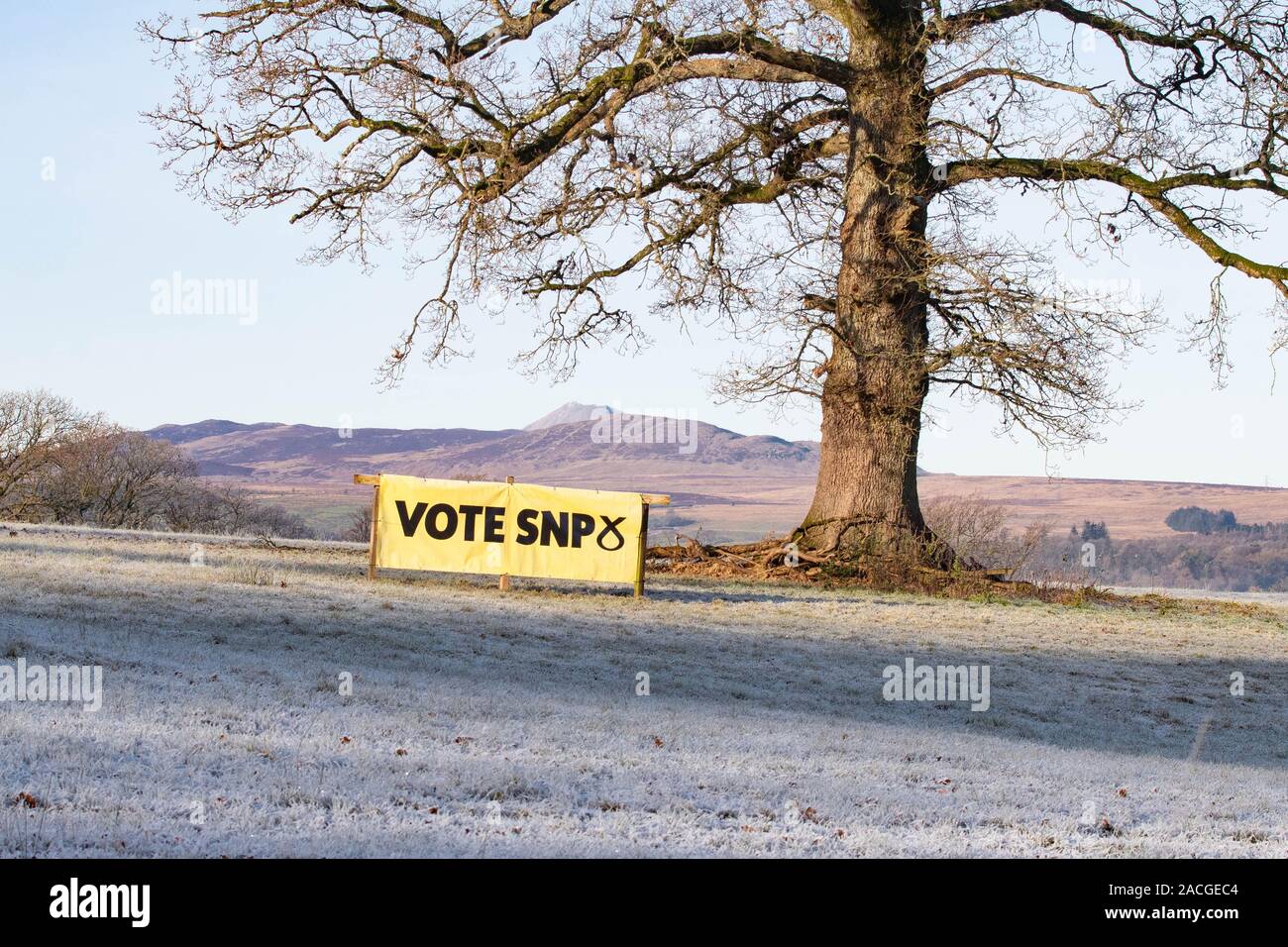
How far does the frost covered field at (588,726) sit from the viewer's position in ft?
21.7

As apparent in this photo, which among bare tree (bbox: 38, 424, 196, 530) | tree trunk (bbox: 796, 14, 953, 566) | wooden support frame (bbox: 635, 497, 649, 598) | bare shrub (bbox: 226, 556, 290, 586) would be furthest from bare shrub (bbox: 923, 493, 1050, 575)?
bare tree (bbox: 38, 424, 196, 530)

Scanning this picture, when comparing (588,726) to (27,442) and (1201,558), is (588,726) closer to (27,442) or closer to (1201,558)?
(27,442)

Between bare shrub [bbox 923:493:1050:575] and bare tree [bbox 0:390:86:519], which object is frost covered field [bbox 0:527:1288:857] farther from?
bare tree [bbox 0:390:86:519]

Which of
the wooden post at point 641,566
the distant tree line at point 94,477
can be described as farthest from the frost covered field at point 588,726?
the distant tree line at point 94,477

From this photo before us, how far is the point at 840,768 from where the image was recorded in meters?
9.27

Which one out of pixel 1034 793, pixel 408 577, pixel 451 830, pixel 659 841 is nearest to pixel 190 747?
pixel 451 830

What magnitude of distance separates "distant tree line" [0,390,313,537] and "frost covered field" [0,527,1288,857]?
23270 millimetres

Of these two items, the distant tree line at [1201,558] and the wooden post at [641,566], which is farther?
the distant tree line at [1201,558]

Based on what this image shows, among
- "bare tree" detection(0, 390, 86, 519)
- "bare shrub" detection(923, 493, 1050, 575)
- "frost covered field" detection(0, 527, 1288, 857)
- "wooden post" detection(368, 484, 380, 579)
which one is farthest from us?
"bare tree" detection(0, 390, 86, 519)

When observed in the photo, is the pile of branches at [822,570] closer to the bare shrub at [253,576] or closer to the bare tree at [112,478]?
the bare shrub at [253,576]

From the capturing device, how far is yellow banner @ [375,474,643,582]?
19203 mm
